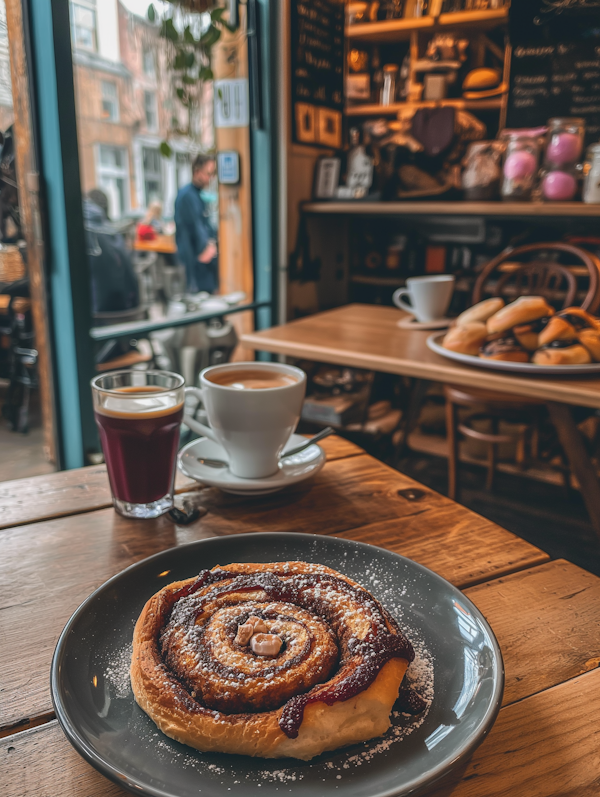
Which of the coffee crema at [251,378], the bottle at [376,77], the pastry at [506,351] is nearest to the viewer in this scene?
the coffee crema at [251,378]

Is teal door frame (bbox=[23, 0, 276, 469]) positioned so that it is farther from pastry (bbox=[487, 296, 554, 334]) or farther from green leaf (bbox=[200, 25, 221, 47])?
pastry (bbox=[487, 296, 554, 334])

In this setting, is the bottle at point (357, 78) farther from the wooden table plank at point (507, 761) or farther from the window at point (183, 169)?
the wooden table plank at point (507, 761)

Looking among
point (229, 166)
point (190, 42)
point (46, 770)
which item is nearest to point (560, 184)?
point (229, 166)

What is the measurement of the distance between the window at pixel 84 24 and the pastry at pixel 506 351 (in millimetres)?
1755

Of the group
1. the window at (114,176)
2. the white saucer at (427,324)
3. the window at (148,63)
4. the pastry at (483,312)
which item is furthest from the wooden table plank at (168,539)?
the window at (114,176)

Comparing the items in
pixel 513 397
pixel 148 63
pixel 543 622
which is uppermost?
pixel 148 63

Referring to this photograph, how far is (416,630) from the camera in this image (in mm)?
549

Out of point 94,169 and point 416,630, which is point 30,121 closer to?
point 94,169

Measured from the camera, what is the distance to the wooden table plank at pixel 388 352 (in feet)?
A: 4.65

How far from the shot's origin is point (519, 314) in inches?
62.1

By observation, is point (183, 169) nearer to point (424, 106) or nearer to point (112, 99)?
point (112, 99)

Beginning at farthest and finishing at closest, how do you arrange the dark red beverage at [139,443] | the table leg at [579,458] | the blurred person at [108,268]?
the blurred person at [108,268], the table leg at [579,458], the dark red beverage at [139,443]

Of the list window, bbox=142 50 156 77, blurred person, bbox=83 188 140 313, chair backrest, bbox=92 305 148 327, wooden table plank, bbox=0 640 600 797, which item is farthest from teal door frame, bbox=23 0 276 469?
wooden table plank, bbox=0 640 600 797

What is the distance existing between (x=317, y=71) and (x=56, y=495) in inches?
114
